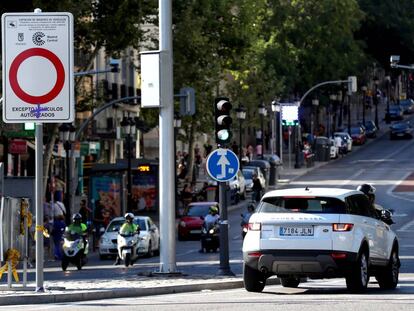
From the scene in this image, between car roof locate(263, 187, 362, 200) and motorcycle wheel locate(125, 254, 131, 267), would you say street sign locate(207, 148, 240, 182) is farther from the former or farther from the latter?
motorcycle wheel locate(125, 254, 131, 267)

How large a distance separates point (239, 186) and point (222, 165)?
139ft

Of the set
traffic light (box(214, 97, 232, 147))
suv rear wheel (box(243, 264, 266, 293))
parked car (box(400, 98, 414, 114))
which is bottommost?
suv rear wheel (box(243, 264, 266, 293))

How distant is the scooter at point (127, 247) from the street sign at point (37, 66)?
1428 cm

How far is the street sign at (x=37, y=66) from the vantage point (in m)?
23.4

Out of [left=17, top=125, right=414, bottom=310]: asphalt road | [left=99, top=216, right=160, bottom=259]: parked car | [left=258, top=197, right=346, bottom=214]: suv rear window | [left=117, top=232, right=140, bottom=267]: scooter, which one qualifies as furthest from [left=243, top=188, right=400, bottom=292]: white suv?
[left=99, top=216, right=160, bottom=259]: parked car

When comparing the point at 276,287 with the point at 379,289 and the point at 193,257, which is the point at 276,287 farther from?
the point at 193,257

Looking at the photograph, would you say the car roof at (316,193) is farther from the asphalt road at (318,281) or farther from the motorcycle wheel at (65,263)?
the motorcycle wheel at (65,263)

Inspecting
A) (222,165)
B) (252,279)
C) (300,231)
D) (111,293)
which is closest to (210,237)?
(222,165)

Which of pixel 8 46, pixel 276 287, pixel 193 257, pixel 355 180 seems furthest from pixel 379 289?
pixel 355 180

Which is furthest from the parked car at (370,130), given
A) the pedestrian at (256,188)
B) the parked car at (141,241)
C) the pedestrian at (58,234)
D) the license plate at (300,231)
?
the license plate at (300,231)

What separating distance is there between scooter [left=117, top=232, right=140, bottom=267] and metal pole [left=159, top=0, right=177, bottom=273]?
10245 millimetres

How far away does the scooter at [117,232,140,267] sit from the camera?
37.8 metres

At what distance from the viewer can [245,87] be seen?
87.8 metres

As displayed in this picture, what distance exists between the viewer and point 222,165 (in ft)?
94.3
